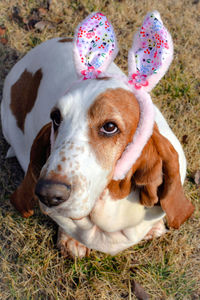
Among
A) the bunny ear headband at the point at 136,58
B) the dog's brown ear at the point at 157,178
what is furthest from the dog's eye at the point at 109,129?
the dog's brown ear at the point at 157,178

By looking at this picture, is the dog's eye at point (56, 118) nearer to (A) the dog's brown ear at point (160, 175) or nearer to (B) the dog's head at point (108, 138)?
(B) the dog's head at point (108, 138)

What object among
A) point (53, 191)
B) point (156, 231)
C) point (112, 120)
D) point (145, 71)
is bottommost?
point (156, 231)

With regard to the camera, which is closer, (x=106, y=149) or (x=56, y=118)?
(x=106, y=149)

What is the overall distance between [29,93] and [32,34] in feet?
4.71

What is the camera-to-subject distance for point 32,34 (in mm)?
4031

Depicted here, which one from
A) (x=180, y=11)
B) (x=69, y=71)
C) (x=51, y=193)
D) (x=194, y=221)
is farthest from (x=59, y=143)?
(x=180, y=11)

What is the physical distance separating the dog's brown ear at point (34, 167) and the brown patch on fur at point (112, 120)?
0.48 meters

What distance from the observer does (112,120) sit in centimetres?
169

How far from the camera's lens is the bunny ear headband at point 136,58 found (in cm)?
179

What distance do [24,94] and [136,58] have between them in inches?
54.3

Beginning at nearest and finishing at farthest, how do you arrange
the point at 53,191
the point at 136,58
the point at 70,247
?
the point at 53,191 < the point at 136,58 < the point at 70,247

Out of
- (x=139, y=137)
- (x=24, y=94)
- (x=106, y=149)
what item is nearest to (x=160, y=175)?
(x=139, y=137)

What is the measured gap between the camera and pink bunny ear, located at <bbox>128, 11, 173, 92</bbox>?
1.81 meters

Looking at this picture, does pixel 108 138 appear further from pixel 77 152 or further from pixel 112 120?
pixel 77 152
